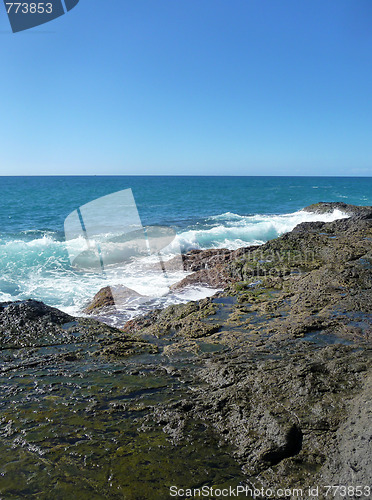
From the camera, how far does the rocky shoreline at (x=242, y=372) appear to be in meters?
2.62

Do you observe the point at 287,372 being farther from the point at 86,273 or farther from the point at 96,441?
the point at 86,273

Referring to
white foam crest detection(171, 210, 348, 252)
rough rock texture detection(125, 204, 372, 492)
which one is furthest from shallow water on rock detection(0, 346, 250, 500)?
white foam crest detection(171, 210, 348, 252)

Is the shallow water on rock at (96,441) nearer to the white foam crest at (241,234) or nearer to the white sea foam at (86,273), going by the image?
the white sea foam at (86,273)

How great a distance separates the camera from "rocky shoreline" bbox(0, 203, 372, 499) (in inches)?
103

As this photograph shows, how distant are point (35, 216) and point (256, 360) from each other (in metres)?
28.4

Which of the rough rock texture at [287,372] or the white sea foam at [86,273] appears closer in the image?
the rough rock texture at [287,372]

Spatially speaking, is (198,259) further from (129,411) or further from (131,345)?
(129,411)

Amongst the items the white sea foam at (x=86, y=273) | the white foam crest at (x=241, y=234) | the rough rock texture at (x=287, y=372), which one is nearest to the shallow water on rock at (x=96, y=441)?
the rough rock texture at (x=287, y=372)

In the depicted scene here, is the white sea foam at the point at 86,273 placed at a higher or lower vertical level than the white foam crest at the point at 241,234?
lower

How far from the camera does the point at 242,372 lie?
382 centimetres

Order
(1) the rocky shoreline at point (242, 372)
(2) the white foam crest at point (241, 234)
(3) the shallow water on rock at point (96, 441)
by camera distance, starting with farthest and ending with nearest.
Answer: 1. (2) the white foam crest at point (241, 234)
2. (1) the rocky shoreline at point (242, 372)
3. (3) the shallow water on rock at point (96, 441)

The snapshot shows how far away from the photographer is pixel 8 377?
12.9 ft

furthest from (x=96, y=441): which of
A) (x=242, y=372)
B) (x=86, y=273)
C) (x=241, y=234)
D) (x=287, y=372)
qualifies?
(x=241, y=234)

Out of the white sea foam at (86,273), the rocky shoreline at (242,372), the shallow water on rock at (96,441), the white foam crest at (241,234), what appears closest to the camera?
the shallow water on rock at (96,441)
